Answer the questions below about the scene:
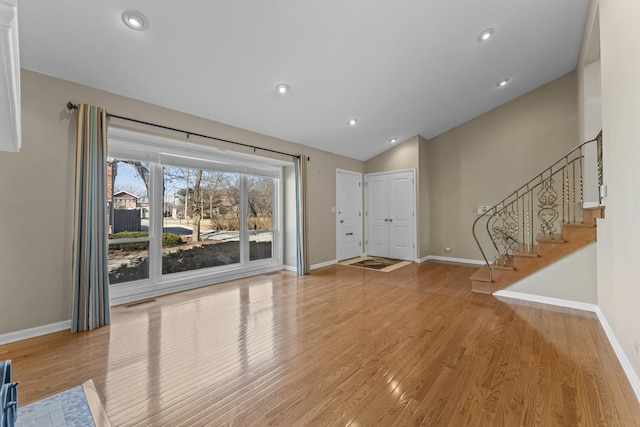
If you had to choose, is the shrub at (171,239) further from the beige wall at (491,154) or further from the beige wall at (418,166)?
the beige wall at (491,154)

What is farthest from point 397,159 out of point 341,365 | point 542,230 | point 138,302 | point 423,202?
point 138,302

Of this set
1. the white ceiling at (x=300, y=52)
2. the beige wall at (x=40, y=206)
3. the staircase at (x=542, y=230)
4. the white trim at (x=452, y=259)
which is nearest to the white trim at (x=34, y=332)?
the beige wall at (x=40, y=206)

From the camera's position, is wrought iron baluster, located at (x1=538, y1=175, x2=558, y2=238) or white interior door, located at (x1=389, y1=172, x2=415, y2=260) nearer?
wrought iron baluster, located at (x1=538, y1=175, x2=558, y2=238)

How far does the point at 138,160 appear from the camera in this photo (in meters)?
3.79

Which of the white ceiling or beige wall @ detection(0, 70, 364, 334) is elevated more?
the white ceiling

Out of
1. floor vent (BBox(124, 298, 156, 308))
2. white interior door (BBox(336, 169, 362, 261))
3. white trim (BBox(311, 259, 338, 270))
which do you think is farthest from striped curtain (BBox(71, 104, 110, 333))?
white interior door (BBox(336, 169, 362, 261))

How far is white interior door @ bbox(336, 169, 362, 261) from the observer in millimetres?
Result: 6312

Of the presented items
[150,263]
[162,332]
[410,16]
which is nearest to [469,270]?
[410,16]

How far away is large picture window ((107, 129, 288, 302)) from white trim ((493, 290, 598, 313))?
13.1 feet

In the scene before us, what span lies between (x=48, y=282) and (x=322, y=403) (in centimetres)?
305

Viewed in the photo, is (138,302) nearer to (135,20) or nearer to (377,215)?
(135,20)

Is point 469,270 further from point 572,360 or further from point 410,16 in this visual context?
point 410,16

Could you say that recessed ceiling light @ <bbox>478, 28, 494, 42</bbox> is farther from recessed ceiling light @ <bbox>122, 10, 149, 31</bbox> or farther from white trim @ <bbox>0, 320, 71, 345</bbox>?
white trim @ <bbox>0, 320, 71, 345</bbox>

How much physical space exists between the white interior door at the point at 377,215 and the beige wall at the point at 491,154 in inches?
43.9
